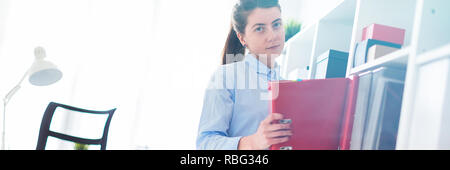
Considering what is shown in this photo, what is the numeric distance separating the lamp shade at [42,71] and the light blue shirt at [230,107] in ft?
3.75

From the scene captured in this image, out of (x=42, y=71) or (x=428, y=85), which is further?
(x=42, y=71)

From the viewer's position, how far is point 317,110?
0.72 metres

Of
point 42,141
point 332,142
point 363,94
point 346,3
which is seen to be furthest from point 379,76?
point 42,141

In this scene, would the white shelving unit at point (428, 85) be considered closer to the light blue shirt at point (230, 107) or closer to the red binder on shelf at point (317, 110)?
the red binder on shelf at point (317, 110)

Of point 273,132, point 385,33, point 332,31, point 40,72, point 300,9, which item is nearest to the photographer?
point 273,132

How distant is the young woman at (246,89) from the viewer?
84 centimetres

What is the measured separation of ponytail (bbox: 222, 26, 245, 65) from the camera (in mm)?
1208

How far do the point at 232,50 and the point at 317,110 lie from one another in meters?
0.56

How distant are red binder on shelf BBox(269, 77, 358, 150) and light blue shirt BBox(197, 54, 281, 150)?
0.20 metres

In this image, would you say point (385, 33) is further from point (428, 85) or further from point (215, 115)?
point (215, 115)

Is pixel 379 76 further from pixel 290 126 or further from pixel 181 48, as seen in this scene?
pixel 181 48

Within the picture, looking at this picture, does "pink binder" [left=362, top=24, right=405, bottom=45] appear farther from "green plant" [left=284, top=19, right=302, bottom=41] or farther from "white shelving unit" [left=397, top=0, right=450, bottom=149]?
"green plant" [left=284, top=19, right=302, bottom=41]

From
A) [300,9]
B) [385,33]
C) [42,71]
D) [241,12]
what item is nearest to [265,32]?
[241,12]

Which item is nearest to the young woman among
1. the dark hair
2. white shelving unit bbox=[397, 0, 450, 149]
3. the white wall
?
the dark hair
